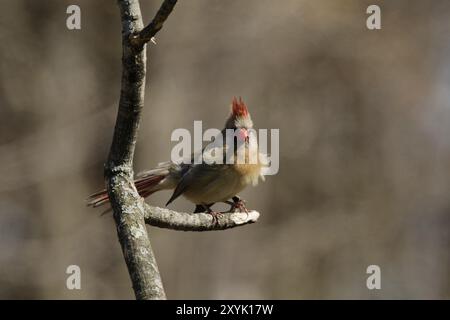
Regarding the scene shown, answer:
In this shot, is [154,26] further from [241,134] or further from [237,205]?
[241,134]

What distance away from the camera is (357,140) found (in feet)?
35.6

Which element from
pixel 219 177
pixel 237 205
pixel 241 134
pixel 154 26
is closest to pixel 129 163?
pixel 154 26

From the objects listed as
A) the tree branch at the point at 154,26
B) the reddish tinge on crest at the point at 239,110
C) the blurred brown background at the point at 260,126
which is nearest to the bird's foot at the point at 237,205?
the reddish tinge on crest at the point at 239,110

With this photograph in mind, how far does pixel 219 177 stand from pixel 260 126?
458 centimetres

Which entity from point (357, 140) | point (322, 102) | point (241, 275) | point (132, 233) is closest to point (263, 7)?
point (322, 102)

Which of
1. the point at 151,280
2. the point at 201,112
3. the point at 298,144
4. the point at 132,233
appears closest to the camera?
the point at 151,280

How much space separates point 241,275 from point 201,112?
2113 mm

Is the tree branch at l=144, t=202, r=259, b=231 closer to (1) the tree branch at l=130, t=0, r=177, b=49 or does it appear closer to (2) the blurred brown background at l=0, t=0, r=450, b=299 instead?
(1) the tree branch at l=130, t=0, r=177, b=49

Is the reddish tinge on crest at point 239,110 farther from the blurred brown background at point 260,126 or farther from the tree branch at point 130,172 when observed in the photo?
the blurred brown background at point 260,126

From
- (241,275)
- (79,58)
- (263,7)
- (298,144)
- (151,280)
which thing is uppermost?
(263,7)

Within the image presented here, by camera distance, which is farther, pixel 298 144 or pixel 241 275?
pixel 298 144

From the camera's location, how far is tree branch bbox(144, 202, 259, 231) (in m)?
3.19

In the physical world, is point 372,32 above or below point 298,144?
above

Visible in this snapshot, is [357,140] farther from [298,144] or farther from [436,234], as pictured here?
[436,234]
